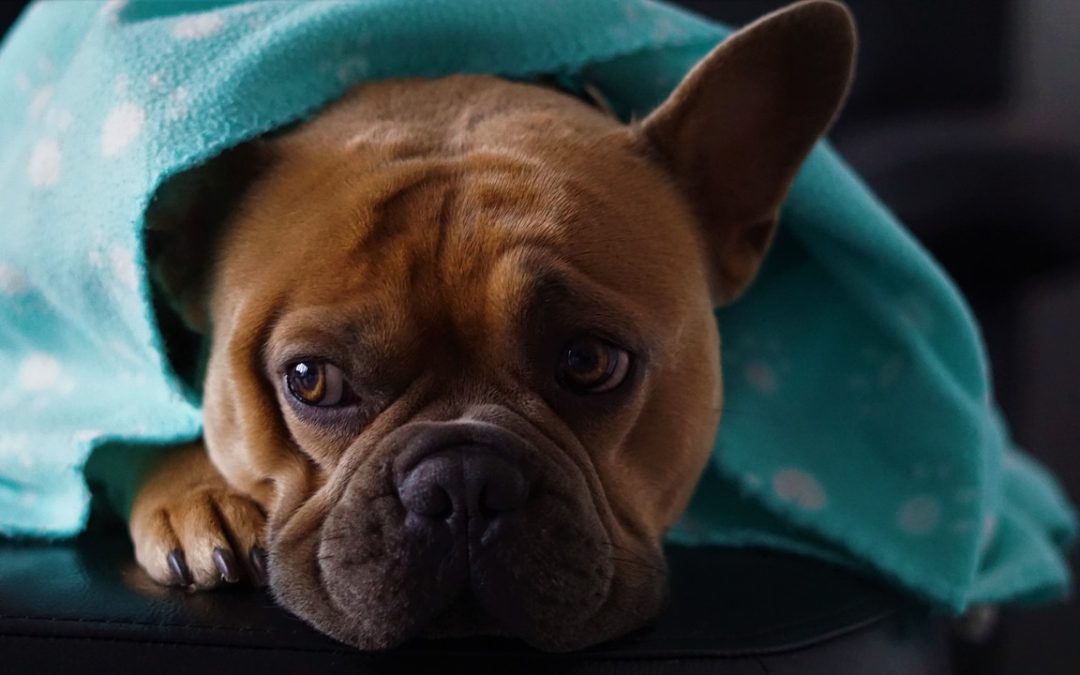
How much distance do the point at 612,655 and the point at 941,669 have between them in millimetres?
503

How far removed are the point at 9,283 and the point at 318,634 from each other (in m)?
0.54

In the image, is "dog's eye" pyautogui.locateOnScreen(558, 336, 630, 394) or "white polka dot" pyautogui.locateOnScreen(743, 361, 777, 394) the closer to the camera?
"dog's eye" pyautogui.locateOnScreen(558, 336, 630, 394)

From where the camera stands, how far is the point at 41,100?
130 cm

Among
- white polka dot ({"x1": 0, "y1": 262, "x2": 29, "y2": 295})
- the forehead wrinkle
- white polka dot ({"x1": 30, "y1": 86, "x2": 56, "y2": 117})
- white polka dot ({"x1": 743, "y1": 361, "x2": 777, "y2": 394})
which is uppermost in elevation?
white polka dot ({"x1": 30, "y1": 86, "x2": 56, "y2": 117})

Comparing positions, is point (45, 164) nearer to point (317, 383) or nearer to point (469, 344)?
point (317, 383)

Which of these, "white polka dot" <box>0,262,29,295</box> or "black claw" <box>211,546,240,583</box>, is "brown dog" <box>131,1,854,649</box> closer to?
"black claw" <box>211,546,240,583</box>

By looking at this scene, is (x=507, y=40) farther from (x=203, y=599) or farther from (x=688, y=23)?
(x=203, y=599)

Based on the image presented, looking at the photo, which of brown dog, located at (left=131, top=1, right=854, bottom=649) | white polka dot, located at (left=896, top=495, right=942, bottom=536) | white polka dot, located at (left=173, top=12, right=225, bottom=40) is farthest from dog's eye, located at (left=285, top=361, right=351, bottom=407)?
white polka dot, located at (left=896, top=495, right=942, bottom=536)

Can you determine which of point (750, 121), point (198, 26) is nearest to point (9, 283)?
point (198, 26)

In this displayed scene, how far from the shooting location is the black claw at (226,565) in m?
0.98

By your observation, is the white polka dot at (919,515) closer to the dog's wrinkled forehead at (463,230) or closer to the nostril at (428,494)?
the dog's wrinkled forehead at (463,230)

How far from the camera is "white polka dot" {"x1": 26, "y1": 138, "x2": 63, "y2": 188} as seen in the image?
3.83ft

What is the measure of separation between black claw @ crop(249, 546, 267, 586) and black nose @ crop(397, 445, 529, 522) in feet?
0.57

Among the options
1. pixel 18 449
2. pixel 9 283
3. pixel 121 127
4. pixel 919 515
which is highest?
pixel 121 127
